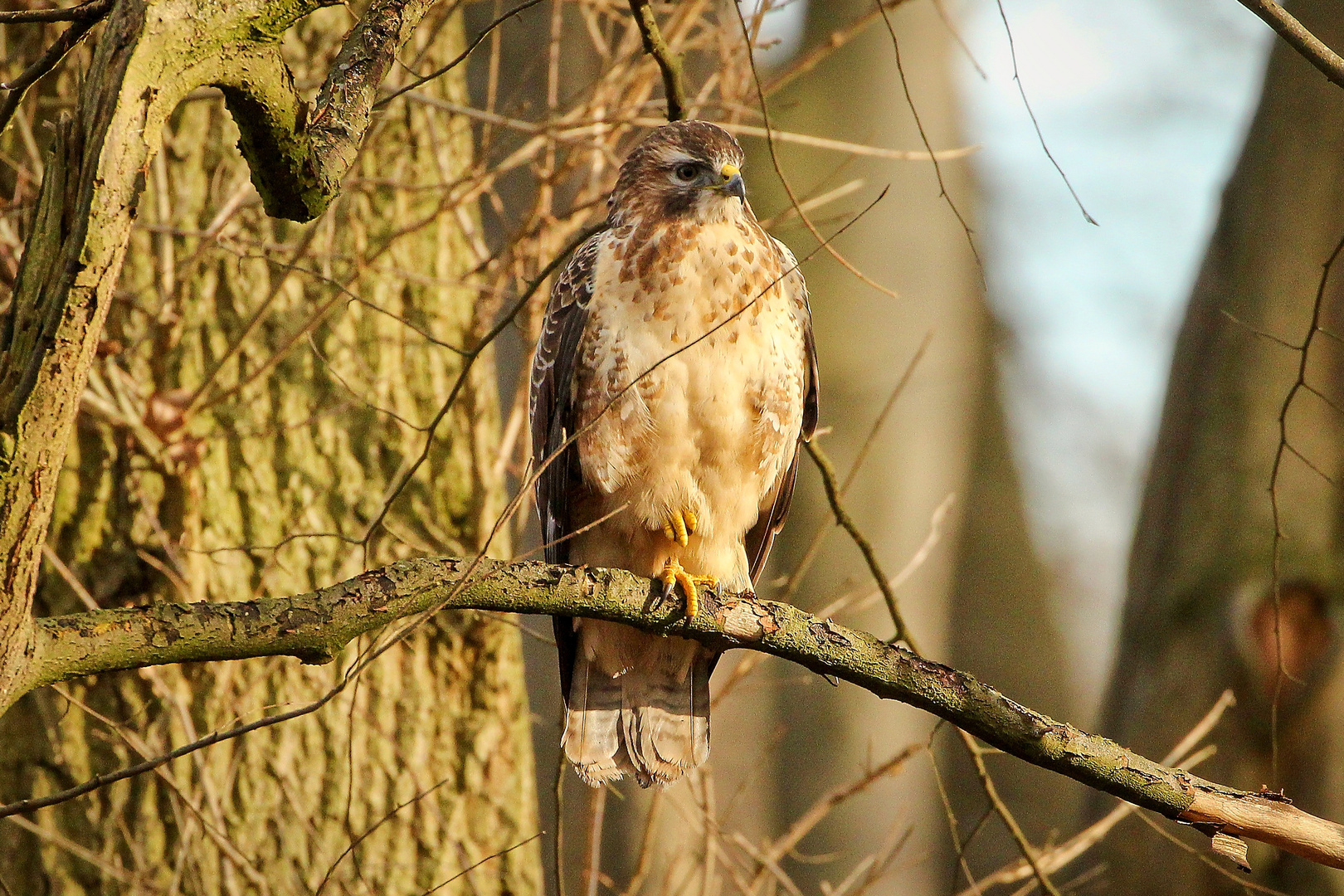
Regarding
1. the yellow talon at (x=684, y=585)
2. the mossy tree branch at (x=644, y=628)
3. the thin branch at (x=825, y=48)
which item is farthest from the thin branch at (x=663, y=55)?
the mossy tree branch at (x=644, y=628)

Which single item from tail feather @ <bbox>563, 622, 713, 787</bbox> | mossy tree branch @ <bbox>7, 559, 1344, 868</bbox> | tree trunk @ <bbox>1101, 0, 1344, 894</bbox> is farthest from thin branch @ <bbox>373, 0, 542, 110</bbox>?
tree trunk @ <bbox>1101, 0, 1344, 894</bbox>

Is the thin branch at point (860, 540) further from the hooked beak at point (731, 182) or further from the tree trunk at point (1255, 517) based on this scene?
the tree trunk at point (1255, 517)

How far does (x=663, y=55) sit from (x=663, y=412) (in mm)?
872

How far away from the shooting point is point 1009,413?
11891 millimetres

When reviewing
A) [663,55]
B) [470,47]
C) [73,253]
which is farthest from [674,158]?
[73,253]

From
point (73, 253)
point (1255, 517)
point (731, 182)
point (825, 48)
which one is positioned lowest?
point (73, 253)

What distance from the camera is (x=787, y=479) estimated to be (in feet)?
12.3

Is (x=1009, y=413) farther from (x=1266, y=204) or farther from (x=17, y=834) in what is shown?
(x=17, y=834)

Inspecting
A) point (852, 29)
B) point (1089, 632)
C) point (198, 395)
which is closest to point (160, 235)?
point (198, 395)

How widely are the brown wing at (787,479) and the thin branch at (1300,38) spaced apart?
152 cm

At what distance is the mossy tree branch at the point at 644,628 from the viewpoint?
1.90 m

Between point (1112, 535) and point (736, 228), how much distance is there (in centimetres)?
1141

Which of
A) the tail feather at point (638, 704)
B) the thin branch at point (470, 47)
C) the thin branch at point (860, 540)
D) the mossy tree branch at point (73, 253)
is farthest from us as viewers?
the tail feather at point (638, 704)

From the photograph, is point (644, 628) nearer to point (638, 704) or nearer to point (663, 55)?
point (638, 704)
